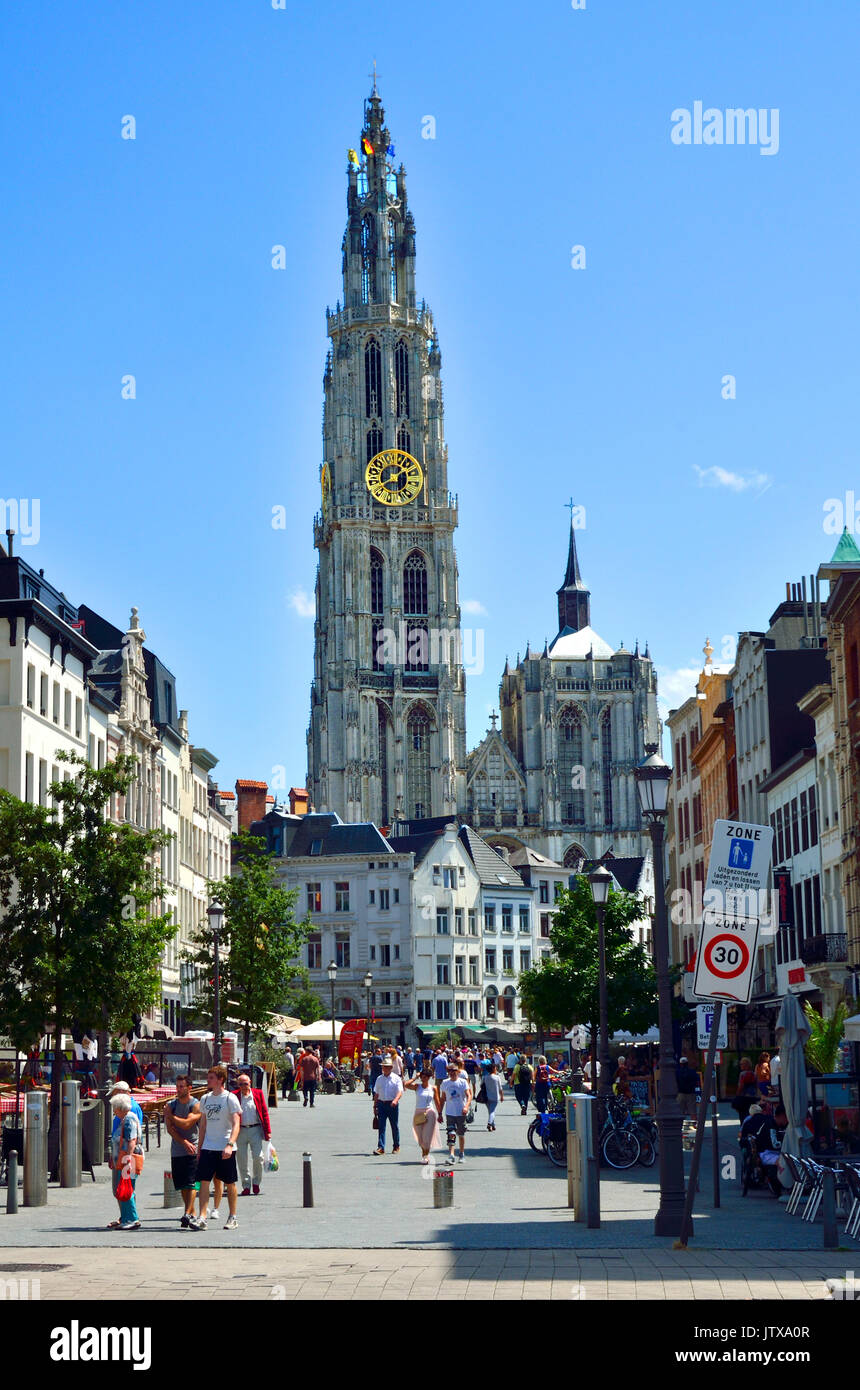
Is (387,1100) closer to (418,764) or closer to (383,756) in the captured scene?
(383,756)

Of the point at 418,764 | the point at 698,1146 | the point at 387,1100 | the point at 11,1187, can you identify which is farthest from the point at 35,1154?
the point at 418,764

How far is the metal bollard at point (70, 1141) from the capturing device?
2505 cm

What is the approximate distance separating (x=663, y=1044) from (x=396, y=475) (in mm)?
130494

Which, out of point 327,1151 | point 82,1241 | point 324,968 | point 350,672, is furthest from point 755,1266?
point 350,672

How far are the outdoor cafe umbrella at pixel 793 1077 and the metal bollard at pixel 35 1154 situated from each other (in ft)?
28.4

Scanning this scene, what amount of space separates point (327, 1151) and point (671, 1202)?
54.0ft

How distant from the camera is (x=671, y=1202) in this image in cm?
1812

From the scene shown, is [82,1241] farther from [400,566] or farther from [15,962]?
[400,566]

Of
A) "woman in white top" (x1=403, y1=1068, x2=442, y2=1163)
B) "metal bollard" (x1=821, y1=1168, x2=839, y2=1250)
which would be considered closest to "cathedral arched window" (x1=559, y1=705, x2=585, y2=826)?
Answer: "woman in white top" (x1=403, y1=1068, x2=442, y2=1163)

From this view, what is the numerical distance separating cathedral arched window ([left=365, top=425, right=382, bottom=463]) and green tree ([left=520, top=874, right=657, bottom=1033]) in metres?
104

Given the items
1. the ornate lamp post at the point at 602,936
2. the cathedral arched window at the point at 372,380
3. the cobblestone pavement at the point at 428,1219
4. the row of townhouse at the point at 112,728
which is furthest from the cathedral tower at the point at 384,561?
the cobblestone pavement at the point at 428,1219

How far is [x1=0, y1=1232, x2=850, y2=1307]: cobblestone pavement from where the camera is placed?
13.5m

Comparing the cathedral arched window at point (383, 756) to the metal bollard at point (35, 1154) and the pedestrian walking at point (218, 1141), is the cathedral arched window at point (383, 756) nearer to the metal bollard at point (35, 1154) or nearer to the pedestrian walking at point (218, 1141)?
the metal bollard at point (35, 1154)

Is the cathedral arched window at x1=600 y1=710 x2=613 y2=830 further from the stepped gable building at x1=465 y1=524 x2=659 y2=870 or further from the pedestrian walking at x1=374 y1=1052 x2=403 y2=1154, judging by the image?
the pedestrian walking at x1=374 y1=1052 x2=403 y2=1154
